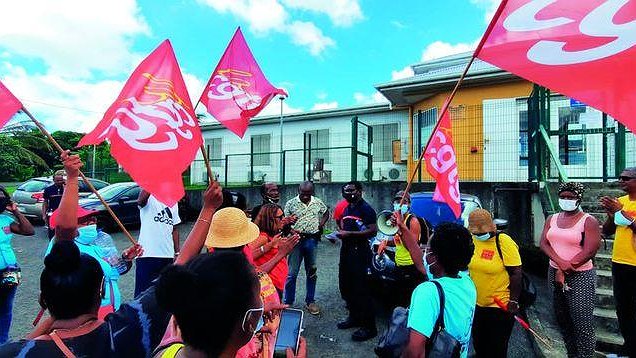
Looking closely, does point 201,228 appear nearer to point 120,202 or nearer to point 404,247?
point 404,247

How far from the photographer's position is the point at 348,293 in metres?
4.90

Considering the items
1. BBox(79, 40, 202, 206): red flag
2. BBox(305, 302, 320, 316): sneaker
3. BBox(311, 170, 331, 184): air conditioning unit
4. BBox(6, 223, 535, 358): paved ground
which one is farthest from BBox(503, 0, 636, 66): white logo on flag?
BBox(311, 170, 331, 184): air conditioning unit

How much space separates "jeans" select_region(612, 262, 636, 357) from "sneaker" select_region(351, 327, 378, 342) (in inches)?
98.6

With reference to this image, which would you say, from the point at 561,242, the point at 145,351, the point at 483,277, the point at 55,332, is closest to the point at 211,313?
the point at 145,351

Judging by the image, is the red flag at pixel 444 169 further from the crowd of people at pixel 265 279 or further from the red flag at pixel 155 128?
the red flag at pixel 155 128

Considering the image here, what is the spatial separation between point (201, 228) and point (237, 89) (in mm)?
3523

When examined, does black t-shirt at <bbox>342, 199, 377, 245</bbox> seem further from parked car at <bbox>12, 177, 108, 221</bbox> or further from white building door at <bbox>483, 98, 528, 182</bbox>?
parked car at <bbox>12, 177, 108, 221</bbox>

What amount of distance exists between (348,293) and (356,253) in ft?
1.67

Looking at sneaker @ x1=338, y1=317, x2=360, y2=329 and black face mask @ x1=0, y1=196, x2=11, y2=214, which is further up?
black face mask @ x1=0, y1=196, x2=11, y2=214

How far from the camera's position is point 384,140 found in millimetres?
15312

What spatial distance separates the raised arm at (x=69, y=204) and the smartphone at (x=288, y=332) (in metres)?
1.62

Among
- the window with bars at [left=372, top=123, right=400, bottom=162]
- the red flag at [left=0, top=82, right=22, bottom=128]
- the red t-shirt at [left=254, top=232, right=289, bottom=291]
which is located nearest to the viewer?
the red flag at [left=0, top=82, right=22, bottom=128]

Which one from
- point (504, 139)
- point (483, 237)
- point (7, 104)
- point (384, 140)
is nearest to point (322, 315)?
point (483, 237)

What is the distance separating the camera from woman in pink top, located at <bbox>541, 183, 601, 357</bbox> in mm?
3588
